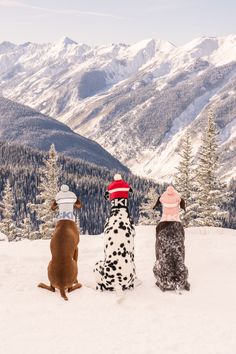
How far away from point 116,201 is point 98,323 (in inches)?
109

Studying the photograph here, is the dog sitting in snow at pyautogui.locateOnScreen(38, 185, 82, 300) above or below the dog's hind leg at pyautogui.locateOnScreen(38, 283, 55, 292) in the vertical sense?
above

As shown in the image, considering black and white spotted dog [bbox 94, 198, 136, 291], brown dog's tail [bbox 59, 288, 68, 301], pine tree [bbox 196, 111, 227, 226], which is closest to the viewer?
brown dog's tail [bbox 59, 288, 68, 301]

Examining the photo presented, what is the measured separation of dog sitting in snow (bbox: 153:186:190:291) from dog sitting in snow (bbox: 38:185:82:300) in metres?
1.83

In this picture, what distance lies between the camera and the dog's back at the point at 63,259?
855cm

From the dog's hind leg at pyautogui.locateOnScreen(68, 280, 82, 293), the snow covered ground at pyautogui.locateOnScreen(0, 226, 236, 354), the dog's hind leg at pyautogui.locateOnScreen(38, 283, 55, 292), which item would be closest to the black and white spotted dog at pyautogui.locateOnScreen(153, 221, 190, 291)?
the snow covered ground at pyautogui.locateOnScreen(0, 226, 236, 354)

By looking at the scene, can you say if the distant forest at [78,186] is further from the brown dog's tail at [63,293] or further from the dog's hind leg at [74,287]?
the brown dog's tail at [63,293]

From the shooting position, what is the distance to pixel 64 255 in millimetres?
8617

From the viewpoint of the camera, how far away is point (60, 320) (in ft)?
24.1

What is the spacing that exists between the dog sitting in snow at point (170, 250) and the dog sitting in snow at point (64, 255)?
183 centimetres

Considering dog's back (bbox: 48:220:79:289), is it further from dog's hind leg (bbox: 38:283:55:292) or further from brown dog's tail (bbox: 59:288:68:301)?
dog's hind leg (bbox: 38:283:55:292)

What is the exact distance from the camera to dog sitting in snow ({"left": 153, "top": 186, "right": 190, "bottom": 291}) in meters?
9.16

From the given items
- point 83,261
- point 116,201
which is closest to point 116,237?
point 116,201

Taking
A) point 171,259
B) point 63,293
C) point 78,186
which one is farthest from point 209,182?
point 78,186

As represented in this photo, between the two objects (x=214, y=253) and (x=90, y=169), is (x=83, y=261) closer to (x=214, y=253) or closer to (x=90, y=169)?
(x=214, y=253)
